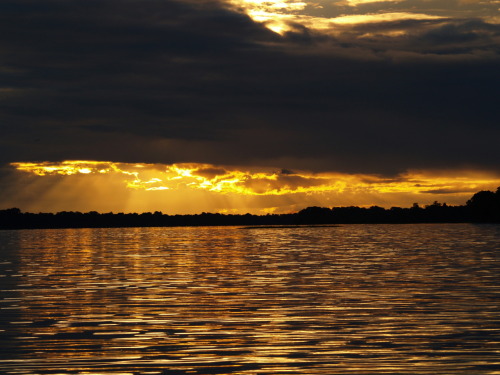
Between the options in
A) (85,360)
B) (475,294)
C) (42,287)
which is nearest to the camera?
A: (85,360)

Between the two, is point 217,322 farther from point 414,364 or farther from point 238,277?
point 238,277

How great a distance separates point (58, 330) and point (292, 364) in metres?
10.9

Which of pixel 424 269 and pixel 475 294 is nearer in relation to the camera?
pixel 475 294

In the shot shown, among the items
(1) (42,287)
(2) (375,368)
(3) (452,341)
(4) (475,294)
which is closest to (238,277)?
(1) (42,287)

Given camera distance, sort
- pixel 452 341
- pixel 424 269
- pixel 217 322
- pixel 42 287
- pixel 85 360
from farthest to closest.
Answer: pixel 424 269, pixel 42 287, pixel 217 322, pixel 452 341, pixel 85 360

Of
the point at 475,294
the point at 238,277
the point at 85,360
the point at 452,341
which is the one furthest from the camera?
the point at 238,277

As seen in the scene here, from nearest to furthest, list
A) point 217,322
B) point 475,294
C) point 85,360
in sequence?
point 85,360, point 217,322, point 475,294

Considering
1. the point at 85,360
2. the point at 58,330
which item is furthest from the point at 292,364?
the point at 58,330

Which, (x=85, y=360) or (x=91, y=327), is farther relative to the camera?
(x=91, y=327)

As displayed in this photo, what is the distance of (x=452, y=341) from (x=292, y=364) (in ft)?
21.2

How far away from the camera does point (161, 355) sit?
24516 mm

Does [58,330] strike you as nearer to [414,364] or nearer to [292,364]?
[292,364]

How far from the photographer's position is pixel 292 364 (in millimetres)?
22953

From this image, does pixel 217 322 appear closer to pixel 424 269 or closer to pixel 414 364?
pixel 414 364
